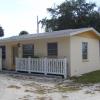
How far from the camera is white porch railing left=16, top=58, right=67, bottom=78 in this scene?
600 inches

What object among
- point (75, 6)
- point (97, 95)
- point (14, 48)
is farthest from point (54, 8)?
point (97, 95)

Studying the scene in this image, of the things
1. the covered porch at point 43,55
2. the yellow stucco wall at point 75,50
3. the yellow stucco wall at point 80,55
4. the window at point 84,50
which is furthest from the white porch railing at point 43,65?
the window at point 84,50

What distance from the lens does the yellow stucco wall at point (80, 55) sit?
53.0 feet

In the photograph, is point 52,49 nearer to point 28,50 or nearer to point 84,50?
point 84,50

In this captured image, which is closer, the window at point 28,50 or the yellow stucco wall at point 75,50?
the yellow stucco wall at point 75,50

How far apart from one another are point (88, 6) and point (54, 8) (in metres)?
6.00

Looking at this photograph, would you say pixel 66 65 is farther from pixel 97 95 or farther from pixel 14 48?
pixel 14 48

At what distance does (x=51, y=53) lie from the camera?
1702cm

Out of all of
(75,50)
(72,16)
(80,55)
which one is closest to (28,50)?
(75,50)

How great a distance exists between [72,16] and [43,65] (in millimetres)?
21286

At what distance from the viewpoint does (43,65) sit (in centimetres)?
1631

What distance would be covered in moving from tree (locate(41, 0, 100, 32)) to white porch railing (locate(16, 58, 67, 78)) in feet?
59.1

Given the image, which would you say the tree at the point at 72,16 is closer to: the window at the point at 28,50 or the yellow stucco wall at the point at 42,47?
the yellow stucco wall at the point at 42,47

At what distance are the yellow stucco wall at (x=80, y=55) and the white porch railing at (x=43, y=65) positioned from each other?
2.99ft
